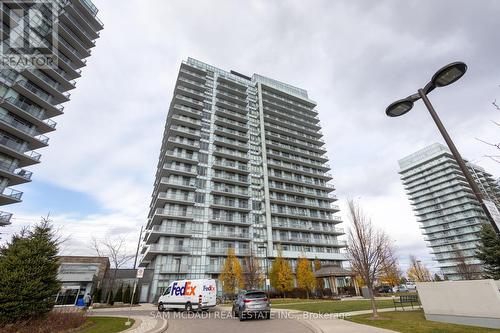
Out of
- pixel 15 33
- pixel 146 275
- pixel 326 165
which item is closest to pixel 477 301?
pixel 146 275

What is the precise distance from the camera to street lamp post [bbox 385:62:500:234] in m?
5.22

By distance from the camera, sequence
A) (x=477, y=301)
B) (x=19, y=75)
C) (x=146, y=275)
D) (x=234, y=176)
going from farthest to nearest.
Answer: (x=234, y=176), (x=146, y=275), (x=19, y=75), (x=477, y=301)

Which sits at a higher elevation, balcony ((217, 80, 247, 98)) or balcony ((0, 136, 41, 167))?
balcony ((217, 80, 247, 98))

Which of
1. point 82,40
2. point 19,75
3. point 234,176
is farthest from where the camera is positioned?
point 234,176

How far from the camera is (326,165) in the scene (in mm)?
71062

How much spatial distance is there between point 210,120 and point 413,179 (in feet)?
368

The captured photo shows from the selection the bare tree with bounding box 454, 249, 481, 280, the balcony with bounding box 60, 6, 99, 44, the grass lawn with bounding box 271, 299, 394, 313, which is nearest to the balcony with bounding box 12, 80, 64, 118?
the balcony with bounding box 60, 6, 99, 44

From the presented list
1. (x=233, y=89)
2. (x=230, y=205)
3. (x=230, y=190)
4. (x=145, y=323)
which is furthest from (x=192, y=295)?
(x=233, y=89)

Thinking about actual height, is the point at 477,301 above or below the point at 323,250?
below

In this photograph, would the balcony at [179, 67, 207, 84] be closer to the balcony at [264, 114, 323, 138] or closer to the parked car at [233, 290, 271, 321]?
the balcony at [264, 114, 323, 138]

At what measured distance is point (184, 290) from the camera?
22375 mm

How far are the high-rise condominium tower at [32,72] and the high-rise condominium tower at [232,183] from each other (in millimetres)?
19230

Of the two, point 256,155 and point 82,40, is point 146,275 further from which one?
point 82,40

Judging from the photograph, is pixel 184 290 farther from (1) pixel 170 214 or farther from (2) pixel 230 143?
(2) pixel 230 143
